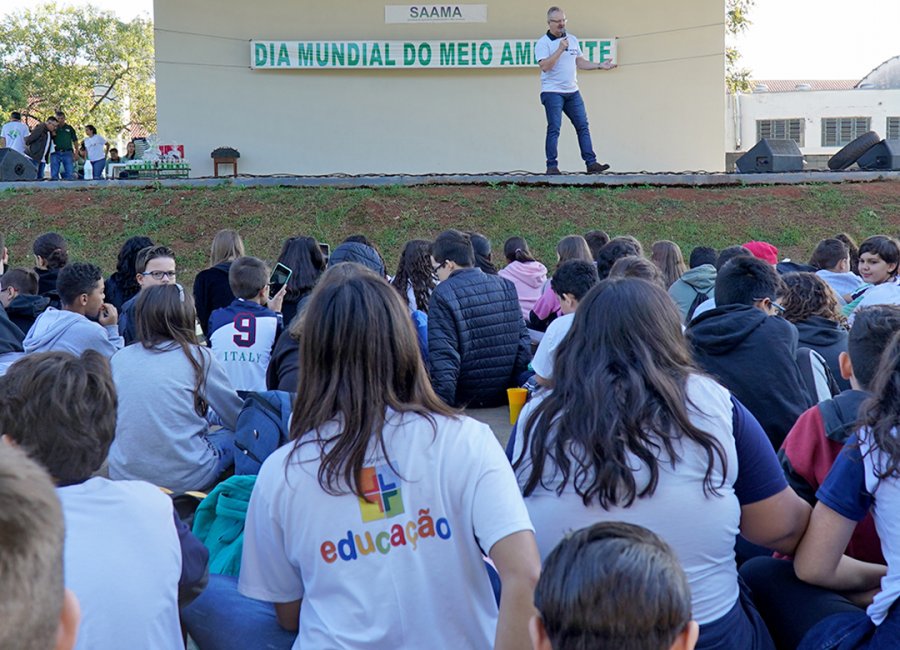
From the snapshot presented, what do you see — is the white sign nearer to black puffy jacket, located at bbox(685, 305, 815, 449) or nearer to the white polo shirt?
the white polo shirt

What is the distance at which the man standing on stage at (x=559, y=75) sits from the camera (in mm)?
12469

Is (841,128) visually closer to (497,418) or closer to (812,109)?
(812,109)

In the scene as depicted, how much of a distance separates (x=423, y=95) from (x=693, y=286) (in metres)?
13.3

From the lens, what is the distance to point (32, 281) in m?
6.54

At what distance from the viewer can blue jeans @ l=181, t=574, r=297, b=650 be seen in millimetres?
2656

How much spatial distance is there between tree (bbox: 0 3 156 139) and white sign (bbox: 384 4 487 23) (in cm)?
2576

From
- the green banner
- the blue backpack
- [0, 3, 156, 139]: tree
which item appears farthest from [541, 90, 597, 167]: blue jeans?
[0, 3, 156, 139]: tree

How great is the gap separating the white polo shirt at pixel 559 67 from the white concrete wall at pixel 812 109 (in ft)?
107

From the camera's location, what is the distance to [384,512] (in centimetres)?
225

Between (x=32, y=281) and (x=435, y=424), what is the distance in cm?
510

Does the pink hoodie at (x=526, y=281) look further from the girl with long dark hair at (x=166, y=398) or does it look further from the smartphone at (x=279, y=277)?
the girl with long dark hair at (x=166, y=398)

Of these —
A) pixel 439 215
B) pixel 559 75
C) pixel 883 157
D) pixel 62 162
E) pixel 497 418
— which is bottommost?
pixel 497 418

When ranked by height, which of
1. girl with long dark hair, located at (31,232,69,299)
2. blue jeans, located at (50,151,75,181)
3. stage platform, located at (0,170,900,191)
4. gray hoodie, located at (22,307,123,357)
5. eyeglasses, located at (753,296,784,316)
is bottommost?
gray hoodie, located at (22,307,123,357)

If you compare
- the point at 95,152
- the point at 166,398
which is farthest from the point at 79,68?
the point at 166,398
